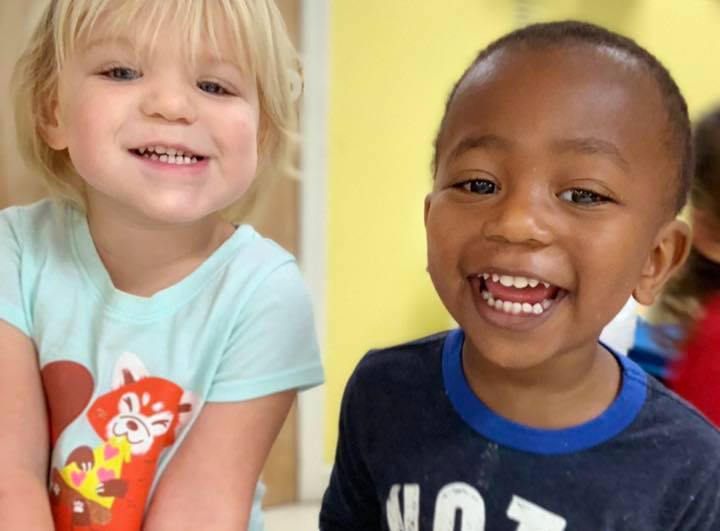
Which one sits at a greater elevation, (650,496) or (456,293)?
(456,293)

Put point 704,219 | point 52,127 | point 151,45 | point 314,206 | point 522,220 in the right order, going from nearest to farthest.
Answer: point 522,220 → point 151,45 → point 52,127 → point 704,219 → point 314,206

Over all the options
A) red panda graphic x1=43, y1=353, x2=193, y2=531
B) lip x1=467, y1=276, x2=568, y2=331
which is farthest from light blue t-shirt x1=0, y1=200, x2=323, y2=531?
lip x1=467, y1=276, x2=568, y2=331

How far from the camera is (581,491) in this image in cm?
63

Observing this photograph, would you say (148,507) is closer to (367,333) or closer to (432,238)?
(432,238)

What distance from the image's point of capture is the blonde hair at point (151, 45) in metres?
0.69

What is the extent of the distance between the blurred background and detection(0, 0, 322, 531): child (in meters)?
0.63

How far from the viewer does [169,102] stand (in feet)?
2.20

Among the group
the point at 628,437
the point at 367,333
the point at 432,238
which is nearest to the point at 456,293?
the point at 432,238

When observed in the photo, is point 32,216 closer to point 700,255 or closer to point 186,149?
point 186,149

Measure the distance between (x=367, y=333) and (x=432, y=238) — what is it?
970 millimetres

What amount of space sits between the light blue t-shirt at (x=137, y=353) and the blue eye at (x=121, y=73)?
18cm

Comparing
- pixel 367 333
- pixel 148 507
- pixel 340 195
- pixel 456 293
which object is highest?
pixel 456 293

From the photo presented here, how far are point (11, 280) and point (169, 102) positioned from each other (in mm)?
252

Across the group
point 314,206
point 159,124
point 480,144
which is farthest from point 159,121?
point 314,206
